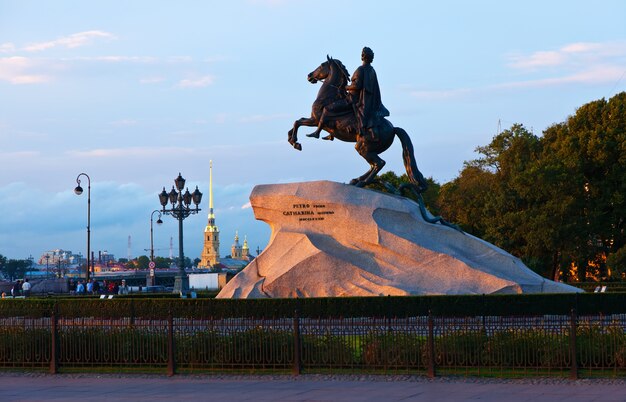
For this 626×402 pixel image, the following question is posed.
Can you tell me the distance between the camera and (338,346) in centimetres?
1708

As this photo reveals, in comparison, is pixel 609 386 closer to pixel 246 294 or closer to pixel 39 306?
pixel 246 294

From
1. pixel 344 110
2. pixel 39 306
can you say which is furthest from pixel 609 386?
pixel 39 306

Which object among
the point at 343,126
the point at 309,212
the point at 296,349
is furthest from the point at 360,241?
the point at 296,349

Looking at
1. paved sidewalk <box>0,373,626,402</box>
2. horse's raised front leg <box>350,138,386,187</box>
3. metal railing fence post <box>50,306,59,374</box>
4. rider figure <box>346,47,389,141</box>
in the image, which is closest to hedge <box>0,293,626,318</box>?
horse's raised front leg <box>350,138,386,187</box>

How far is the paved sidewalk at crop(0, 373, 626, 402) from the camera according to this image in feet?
47.6

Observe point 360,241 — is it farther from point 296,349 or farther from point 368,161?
point 296,349

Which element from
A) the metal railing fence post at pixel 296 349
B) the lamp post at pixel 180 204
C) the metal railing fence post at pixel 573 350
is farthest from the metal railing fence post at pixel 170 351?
the lamp post at pixel 180 204

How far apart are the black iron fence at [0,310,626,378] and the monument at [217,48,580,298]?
29.7ft

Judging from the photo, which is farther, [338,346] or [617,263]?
[617,263]

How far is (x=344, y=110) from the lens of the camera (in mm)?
29281

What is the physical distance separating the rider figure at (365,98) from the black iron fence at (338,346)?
11.6 metres

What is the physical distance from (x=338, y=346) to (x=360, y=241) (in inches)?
432

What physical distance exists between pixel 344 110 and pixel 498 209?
22.4 m

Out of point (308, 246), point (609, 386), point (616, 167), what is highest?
point (616, 167)
